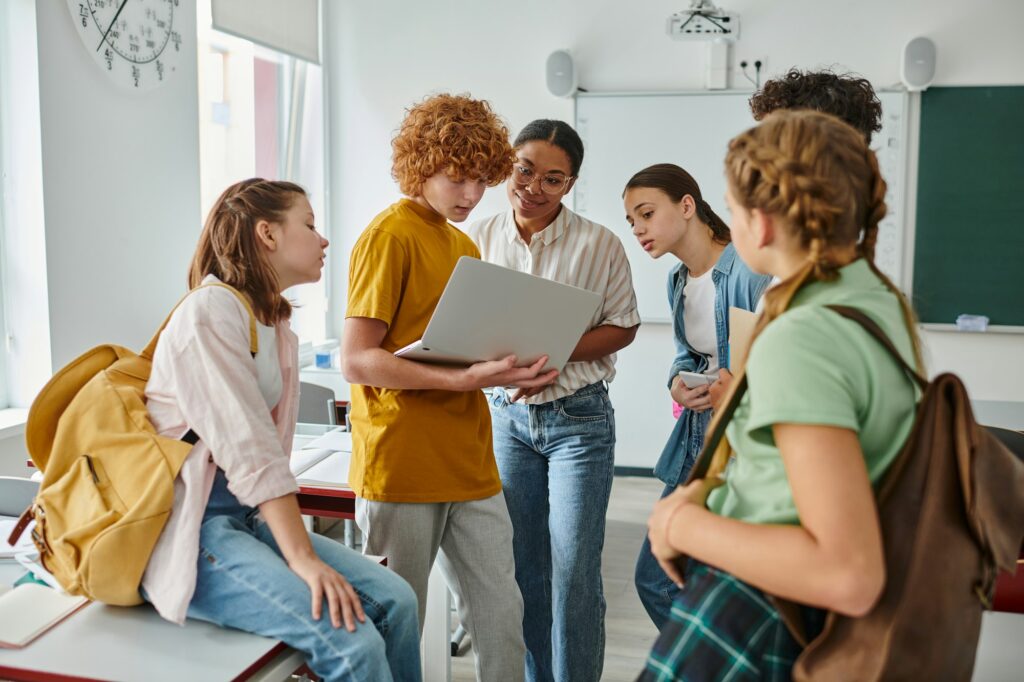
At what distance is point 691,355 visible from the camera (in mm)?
2346

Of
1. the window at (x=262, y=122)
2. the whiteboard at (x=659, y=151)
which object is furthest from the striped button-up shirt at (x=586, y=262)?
the whiteboard at (x=659, y=151)

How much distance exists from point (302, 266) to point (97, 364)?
403 mm

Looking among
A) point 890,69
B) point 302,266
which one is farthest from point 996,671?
point 890,69

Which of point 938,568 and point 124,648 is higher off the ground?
point 938,568

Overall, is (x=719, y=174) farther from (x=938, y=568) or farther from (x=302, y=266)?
(x=938, y=568)

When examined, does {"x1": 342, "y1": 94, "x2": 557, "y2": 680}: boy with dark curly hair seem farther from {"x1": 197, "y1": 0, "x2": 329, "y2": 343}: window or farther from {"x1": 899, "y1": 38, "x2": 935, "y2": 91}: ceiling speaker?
{"x1": 899, "y1": 38, "x2": 935, "y2": 91}: ceiling speaker

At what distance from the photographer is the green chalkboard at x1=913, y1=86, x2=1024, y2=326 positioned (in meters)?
4.83

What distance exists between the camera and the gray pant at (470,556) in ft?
6.34

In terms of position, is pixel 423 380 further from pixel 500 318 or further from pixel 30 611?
pixel 30 611

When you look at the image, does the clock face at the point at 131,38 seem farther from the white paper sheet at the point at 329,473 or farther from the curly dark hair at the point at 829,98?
the curly dark hair at the point at 829,98

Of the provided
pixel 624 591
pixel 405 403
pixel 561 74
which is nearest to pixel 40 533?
pixel 405 403

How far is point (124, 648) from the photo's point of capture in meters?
1.44

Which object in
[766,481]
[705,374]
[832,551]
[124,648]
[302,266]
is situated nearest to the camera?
[832,551]

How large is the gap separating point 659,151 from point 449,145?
3.46 meters
